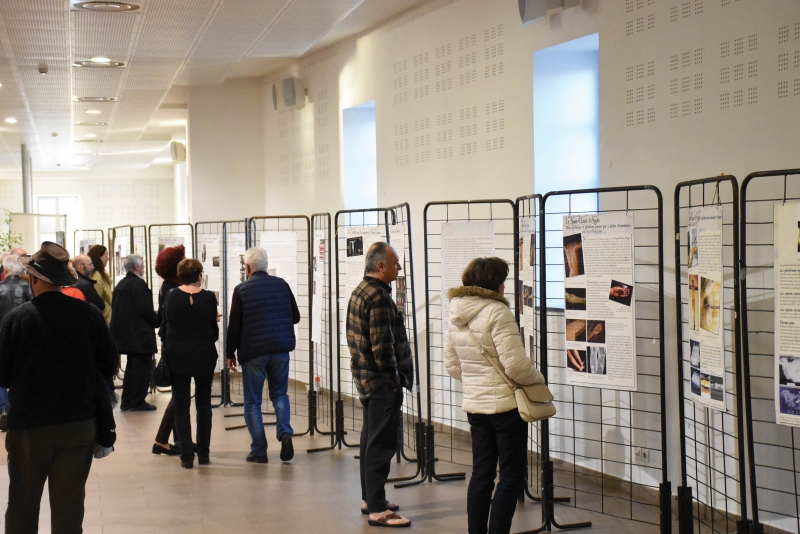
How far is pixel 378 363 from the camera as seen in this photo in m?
4.58

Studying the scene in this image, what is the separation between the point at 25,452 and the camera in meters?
3.51

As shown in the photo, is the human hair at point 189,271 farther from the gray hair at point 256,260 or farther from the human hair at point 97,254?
the human hair at point 97,254

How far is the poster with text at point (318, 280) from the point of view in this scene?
273 inches

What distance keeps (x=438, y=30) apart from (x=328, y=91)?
2.36m

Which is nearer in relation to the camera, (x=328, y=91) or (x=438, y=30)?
(x=438, y=30)

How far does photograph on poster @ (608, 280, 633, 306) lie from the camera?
4352mm

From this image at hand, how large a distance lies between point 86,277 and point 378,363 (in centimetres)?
465

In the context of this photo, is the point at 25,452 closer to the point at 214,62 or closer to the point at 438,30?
the point at 438,30

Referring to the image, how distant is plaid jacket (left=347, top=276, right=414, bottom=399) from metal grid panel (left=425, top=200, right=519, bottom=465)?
1.53 metres

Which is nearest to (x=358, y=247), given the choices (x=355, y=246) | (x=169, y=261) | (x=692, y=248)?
(x=355, y=246)

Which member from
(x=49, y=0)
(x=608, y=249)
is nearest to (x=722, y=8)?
(x=608, y=249)

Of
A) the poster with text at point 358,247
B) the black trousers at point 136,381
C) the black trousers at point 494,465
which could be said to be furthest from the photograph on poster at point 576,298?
the black trousers at point 136,381

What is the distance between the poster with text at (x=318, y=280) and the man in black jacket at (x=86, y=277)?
2318 mm

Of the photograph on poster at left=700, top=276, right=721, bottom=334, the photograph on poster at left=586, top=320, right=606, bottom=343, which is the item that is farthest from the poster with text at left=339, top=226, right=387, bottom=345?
the photograph on poster at left=700, top=276, right=721, bottom=334
